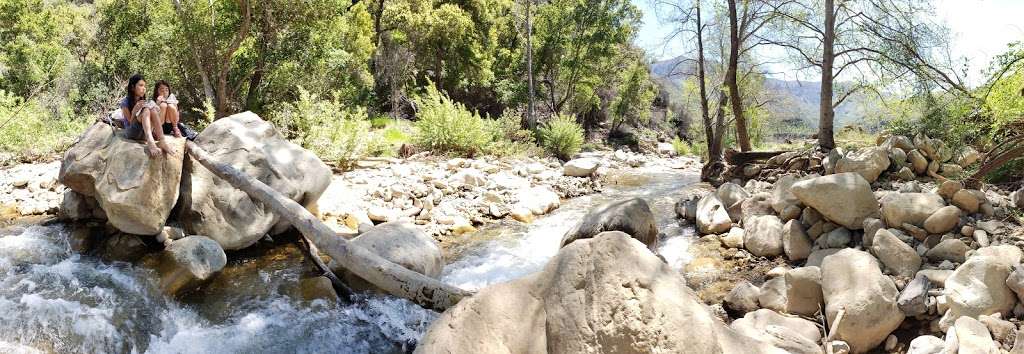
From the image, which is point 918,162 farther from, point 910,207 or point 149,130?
point 149,130

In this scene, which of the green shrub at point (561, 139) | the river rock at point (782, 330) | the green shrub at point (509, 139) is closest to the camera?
the river rock at point (782, 330)

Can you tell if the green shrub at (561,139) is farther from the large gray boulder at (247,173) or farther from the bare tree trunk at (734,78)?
the large gray boulder at (247,173)

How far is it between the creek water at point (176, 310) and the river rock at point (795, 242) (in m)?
3.14

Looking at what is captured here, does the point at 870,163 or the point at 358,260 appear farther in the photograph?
the point at 870,163

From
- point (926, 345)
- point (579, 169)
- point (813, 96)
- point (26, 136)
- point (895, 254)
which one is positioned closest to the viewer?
point (926, 345)

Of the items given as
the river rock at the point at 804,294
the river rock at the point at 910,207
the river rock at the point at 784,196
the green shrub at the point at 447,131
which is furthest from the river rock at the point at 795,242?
the green shrub at the point at 447,131

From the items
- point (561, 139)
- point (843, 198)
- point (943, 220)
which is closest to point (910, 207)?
point (943, 220)

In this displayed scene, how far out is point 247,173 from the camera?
5.80m

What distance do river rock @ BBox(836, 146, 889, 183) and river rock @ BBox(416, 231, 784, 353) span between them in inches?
191

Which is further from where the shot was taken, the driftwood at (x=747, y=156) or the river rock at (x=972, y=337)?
the driftwood at (x=747, y=156)

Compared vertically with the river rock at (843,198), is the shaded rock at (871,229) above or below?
below

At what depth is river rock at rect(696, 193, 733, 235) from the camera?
7.38 m

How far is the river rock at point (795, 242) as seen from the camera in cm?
604

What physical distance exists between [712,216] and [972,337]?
4.05m
